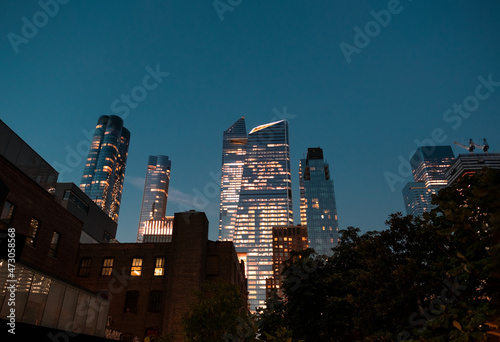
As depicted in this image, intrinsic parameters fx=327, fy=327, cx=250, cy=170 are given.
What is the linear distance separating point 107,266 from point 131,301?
4.77 m

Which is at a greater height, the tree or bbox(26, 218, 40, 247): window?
bbox(26, 218, 40, 247): window

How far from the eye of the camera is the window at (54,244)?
85.9 ft

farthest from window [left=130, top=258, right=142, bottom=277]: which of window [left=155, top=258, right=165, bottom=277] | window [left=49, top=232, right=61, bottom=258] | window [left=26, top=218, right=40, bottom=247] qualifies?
window [left=26, top=218, right=40, bottom=247]

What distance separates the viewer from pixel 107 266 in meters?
34.9

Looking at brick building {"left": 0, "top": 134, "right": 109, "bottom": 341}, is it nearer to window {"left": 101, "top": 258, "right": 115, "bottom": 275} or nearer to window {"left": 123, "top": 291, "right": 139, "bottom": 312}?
window {"left": 101, "top": 258, "right": 115, "bottom": 275}

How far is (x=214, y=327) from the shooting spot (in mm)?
20859

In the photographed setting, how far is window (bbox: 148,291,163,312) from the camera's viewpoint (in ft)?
107

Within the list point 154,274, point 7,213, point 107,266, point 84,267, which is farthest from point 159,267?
point 7,213

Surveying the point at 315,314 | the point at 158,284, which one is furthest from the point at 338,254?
the point at 158,284

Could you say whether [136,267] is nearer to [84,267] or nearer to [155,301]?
[155,301]

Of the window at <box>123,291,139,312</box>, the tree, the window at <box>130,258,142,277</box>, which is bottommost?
the tree

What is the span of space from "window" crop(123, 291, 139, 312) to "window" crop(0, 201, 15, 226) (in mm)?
16043

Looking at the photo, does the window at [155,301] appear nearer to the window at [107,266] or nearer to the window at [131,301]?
the window at [131,301]

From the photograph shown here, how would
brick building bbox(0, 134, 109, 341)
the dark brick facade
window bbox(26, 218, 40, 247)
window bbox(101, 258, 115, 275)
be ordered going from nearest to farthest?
brick building bbox(0, 134, 109, 341), the dark brick facade, window bbox(26, 218, 40, 247), window bbox(101, 258, 115, 275)
